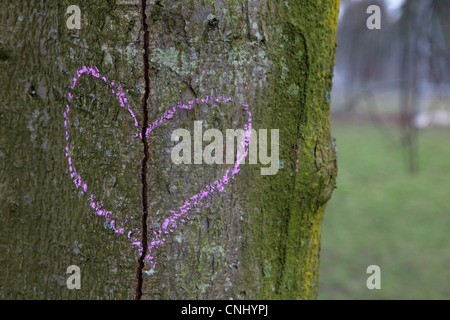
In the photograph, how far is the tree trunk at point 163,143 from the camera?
767 millimetres

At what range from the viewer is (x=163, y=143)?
0.78m

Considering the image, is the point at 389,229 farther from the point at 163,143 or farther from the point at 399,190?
the point at 163,143

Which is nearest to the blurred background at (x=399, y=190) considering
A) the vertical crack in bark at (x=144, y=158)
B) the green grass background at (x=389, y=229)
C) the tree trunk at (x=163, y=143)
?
the green grass background at (x=389, y=229)

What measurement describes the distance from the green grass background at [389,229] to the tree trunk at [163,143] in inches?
103

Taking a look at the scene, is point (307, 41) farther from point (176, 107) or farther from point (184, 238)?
point (184, 238)

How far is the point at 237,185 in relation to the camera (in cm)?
82

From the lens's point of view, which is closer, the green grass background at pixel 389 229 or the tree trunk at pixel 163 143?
the tree trunk at pixel 163 143

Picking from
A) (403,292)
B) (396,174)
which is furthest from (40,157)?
(396,174)

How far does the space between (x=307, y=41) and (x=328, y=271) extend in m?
3.17

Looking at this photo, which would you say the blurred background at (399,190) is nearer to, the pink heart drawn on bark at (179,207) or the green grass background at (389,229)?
the green grass background at (389,229)

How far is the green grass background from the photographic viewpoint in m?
3.40

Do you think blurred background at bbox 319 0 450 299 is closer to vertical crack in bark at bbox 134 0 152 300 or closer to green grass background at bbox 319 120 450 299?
green grass background at bbox 319 120 450 299

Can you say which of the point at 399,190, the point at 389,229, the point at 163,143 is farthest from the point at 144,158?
the point at 399,190

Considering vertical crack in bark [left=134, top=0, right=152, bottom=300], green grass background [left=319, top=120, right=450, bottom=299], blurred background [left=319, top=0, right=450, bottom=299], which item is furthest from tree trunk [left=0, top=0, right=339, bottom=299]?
green grass background [left=319, top=120, right=450, bottom=299]
